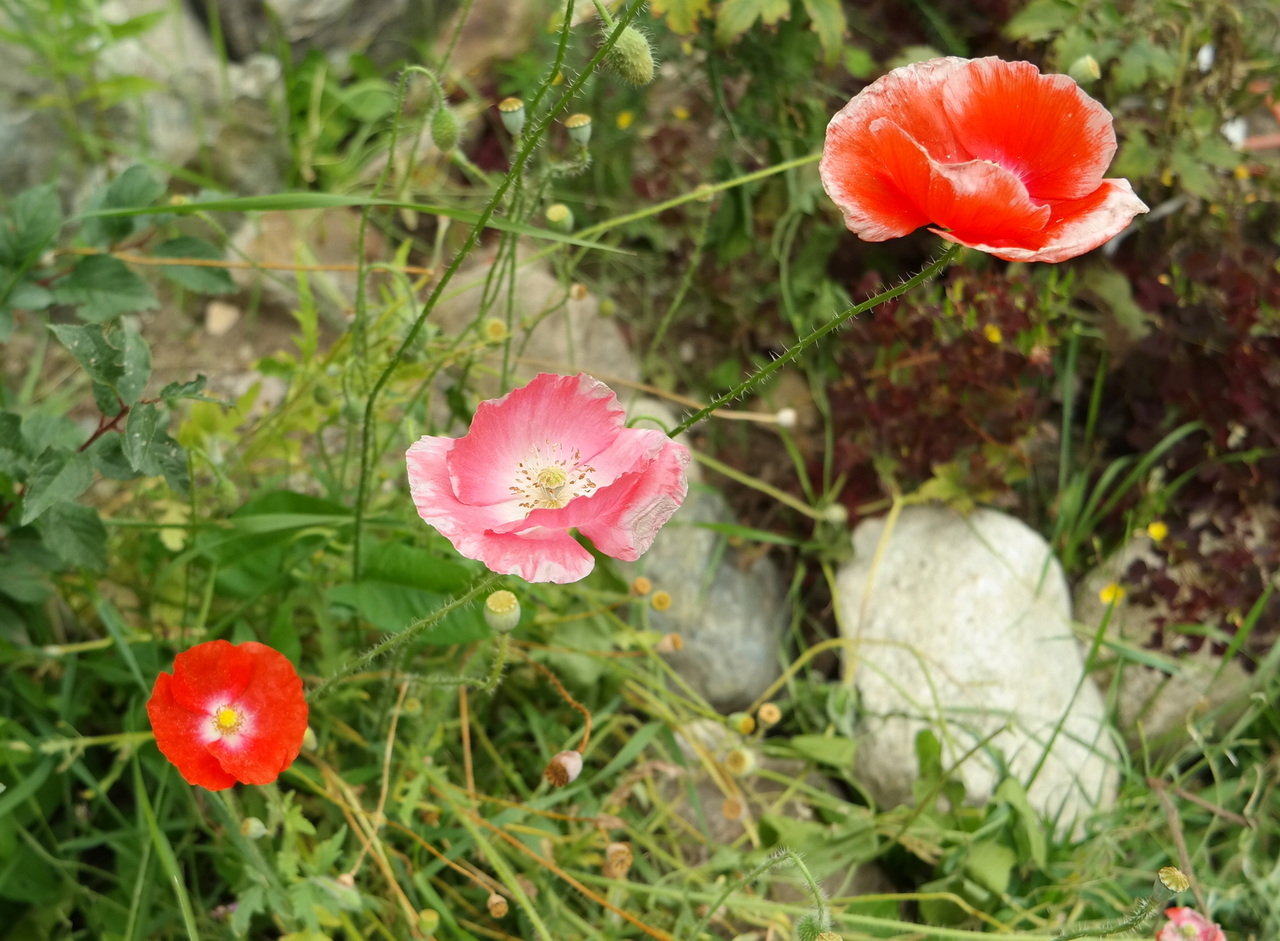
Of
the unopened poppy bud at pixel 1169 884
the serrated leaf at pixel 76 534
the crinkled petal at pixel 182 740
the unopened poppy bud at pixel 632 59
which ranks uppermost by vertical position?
the unopened poppy bud at pixel 632 59

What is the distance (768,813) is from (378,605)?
72cm

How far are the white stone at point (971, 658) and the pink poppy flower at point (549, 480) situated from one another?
87 centimetres

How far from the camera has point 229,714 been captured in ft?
3.80

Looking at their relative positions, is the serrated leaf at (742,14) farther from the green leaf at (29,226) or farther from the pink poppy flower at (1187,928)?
the pink poppy flower at (1187,928)

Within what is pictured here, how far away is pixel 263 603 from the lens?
154cm

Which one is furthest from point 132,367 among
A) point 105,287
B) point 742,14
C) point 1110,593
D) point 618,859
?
point 1110,593

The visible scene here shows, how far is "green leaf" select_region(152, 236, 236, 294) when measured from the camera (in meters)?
1.58

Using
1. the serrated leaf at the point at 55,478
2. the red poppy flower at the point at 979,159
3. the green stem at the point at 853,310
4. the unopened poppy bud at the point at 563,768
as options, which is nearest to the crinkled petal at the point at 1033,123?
the red poppy flower at the point at 979,159

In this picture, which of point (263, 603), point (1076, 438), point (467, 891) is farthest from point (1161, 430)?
point (263, 603)

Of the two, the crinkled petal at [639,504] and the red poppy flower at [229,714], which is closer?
the crinkled petal at [639,504]

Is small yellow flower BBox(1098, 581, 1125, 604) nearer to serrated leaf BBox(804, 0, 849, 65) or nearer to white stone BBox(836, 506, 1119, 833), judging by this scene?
white stone BBox(836, 506, 1119, 833)

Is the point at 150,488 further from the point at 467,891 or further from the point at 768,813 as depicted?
the point at 768,813

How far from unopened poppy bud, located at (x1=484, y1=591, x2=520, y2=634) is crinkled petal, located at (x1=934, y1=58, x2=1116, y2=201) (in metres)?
0.61

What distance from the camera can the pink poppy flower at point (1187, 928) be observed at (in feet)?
4.24
